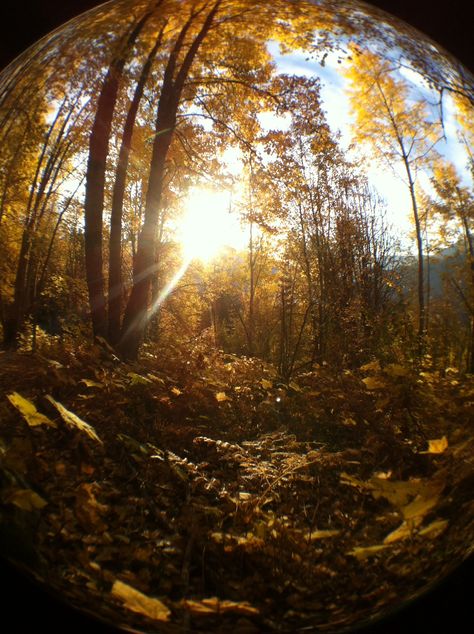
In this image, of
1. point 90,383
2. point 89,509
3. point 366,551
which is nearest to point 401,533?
point 366,551

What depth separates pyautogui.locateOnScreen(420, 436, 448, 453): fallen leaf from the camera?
3.42 feet

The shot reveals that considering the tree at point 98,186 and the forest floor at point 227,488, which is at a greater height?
the tree at point 98,186

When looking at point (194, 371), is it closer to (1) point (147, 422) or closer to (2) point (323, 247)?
(1) point (147, 422)

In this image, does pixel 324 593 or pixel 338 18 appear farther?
pixel 338 18

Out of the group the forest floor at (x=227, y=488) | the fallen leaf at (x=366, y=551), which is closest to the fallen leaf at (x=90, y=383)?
the forest floor at (x=227, y=488)

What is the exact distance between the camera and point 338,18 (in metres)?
1.32

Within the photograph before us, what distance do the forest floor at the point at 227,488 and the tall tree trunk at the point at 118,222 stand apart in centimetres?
13

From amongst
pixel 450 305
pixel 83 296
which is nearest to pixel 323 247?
pixel 450 305

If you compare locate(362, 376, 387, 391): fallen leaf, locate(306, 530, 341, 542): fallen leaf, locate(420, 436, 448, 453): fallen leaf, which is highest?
locate(362, 376, 387, 391): fallen leaf

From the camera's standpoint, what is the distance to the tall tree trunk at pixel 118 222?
119cm

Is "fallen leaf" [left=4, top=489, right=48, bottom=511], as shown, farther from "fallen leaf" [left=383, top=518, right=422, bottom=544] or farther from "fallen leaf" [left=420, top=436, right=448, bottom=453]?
"fallen leaf" [left=420, top=436, right=448, bottom=453]

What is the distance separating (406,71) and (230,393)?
122 centimetres

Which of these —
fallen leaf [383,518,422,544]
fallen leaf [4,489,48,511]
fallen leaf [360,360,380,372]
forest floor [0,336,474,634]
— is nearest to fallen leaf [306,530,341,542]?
forest floor [0,336,474,634]

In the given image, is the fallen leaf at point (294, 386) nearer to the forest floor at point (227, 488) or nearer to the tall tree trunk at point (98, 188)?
the forest floor at point (227, 488)
